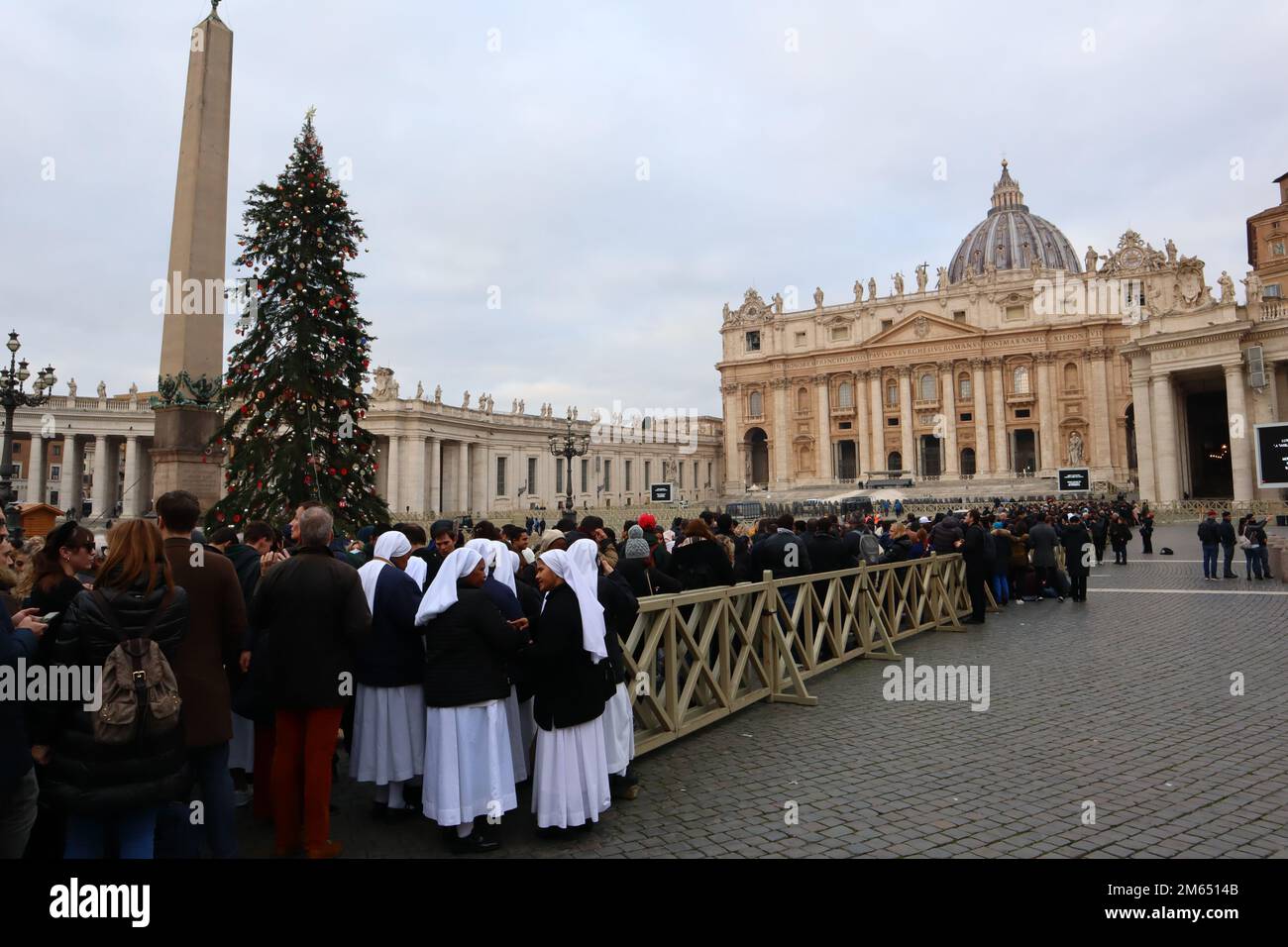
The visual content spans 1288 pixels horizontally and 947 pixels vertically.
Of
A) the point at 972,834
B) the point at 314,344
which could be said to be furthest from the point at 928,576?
the point at 314,344

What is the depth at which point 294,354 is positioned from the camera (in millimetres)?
12586

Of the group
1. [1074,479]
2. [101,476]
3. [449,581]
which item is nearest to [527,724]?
[449,581]

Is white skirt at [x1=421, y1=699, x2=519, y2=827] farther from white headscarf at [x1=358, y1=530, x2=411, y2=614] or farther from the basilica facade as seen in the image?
the basilica facade

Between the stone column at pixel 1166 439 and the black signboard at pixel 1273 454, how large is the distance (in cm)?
1291

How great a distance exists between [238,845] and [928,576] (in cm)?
1007

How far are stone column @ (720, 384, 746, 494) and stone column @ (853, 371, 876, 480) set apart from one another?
12496 millimetres

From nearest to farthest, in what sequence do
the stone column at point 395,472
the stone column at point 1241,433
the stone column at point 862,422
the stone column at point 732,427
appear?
the stone column at point 1241,433, the stone column at point 395,472, the stone column at point 862,422, the stone column at point 732,427

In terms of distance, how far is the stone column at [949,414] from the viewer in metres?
66.0

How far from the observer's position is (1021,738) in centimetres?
626

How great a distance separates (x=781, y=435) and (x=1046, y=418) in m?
23.8

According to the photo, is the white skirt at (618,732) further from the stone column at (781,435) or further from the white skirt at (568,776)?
the stone column at (781,435)

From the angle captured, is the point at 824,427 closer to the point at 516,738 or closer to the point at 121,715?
the point at 516,738

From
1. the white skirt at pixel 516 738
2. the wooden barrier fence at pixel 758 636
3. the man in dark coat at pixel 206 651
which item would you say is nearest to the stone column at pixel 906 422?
the wooden barrier fence at pixel 758 636
